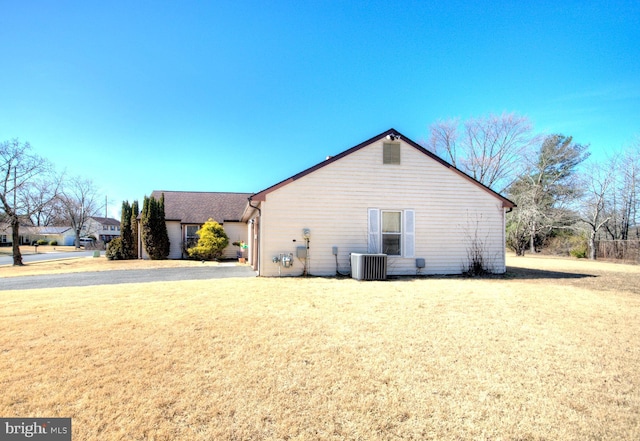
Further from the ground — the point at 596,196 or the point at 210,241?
the point at 596,196

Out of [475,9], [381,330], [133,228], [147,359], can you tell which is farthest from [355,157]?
[133,228]

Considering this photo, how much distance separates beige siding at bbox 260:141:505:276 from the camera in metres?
11.1

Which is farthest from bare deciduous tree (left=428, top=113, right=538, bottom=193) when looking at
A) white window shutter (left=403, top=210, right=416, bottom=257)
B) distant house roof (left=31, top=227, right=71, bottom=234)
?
distant house roof (left=31, top=227, right=71, bottom=234)

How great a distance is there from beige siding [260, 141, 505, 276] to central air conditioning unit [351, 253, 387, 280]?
1021 mm

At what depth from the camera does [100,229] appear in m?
61.5

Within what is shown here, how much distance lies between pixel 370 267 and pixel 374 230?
1.72 m

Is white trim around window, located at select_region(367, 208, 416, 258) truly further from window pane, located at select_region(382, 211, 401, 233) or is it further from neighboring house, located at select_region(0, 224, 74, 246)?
neighboring house, located at select_region(0, 224, 74, 246)

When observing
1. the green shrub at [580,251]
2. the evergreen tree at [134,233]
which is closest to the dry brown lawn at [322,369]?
the evergreen tree at [134,233]

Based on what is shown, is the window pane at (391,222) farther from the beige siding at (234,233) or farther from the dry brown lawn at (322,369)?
the beige siding at (234,233)

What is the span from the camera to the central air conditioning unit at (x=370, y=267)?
1037 centimetres

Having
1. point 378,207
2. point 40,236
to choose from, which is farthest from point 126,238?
point 40,236

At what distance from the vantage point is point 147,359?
3.76 m

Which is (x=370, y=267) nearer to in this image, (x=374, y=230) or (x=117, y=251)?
(x=374, y=230)

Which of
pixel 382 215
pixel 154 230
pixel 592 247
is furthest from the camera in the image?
pixel 592 247
